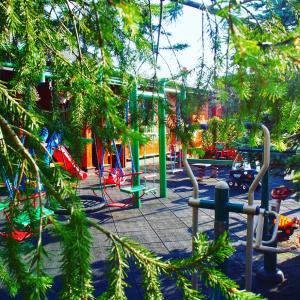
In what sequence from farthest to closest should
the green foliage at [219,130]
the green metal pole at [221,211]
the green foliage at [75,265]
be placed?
the green metal pole at [221,211]
the green foliage at [219,130]
the green foliage at [75,265]

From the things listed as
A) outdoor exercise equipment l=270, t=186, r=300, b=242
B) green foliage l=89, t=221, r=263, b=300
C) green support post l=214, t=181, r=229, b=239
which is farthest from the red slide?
outdoor exercise equipment l=270, t=186, r=300, b=242

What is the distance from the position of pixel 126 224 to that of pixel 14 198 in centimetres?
490

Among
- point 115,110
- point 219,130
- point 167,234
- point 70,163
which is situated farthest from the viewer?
point 167,234

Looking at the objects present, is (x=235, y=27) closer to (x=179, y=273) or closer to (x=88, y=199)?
(x=179, y=273)

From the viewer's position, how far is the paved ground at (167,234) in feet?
11.9

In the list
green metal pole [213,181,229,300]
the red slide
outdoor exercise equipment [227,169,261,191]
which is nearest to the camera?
the red slide

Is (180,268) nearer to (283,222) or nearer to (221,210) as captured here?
(221,210)

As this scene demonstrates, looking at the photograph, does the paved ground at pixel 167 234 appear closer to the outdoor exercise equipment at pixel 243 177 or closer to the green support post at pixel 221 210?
the outdoor exercise equipment at pixel 243 177

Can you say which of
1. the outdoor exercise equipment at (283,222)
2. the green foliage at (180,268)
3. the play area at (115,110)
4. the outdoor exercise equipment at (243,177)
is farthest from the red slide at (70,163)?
the outdoor exercise equipment at (243,177)

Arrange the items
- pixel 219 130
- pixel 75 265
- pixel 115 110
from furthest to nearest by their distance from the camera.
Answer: pixel 219 130, pixel 115 110, pixel 75 265

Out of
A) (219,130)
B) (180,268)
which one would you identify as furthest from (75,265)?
(219,130)

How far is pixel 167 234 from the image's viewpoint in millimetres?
5480

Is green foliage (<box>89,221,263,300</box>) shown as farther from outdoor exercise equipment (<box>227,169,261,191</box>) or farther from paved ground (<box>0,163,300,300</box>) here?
outdoor exercise equipment (<box>227,169,261,191</box>)

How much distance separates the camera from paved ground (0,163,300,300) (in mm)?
3621
